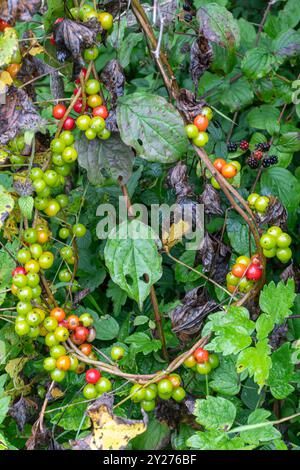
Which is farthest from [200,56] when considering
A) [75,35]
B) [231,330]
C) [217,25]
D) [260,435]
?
[260,435]

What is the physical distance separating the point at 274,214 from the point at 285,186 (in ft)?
1.12

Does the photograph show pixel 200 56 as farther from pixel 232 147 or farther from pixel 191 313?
pixel 191 313

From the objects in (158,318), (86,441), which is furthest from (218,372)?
(86,441)

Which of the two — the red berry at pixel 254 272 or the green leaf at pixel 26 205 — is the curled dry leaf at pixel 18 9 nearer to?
the green leaf at pixel 26 205

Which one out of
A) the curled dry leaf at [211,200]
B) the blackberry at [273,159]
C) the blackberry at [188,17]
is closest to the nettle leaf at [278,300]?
the curled dry leaf at [211,200]

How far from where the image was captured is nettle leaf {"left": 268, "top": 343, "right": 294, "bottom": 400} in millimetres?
1537

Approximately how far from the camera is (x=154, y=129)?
5.23ft

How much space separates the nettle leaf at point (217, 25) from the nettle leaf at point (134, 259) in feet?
1.65

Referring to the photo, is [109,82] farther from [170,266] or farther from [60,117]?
[170,266]

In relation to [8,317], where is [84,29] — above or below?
above

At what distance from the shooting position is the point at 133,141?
1.59 metres

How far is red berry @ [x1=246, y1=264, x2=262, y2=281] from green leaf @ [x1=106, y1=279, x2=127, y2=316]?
531mm

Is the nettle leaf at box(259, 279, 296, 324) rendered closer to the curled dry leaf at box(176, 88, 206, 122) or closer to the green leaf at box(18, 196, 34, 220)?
the curled dry leaf at box(176, 88, 206, 122)

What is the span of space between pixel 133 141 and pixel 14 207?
334mm
